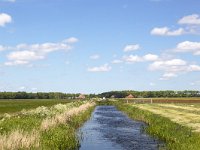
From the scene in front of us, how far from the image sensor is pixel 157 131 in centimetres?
3588

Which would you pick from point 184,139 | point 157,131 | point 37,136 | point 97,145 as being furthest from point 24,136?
point 157,131

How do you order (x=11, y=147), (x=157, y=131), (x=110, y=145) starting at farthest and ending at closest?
(x=157, y=131) < (x=110, y=145) < (x=11, y=147)

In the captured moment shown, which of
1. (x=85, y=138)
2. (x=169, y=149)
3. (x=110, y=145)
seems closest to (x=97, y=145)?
(x=110, y=145)

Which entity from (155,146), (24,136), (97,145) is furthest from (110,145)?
(24,136)

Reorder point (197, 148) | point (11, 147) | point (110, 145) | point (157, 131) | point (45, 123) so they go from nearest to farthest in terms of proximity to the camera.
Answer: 1. point (11, 147)
2. point (197, 148)
3. point (110, 145)
4. point (45, 123)
5. point (157, 131)

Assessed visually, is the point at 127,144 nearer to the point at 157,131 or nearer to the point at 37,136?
the point at 157,131

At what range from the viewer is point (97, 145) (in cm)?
3109

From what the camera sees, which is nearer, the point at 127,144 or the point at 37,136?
the point at 37,136

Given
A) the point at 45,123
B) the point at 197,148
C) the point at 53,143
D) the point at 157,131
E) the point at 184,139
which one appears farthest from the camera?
the point at 157,131

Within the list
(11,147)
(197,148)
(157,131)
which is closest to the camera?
(11,147)

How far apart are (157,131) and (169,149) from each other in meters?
9.17

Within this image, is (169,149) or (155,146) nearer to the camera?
(169,149)

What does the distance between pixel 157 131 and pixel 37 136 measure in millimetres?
13800

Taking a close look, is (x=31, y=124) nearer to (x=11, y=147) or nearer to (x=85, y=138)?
(x=85, y=138)
